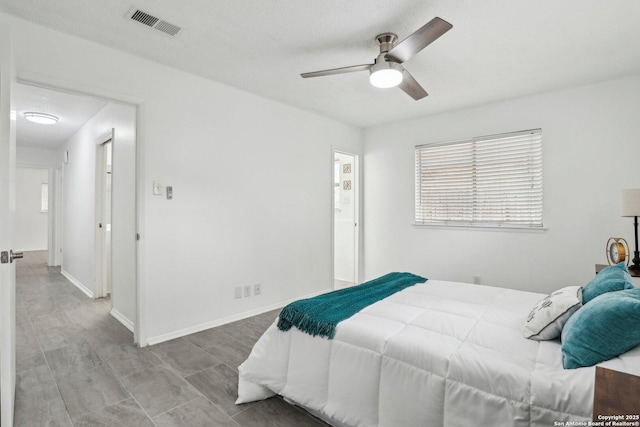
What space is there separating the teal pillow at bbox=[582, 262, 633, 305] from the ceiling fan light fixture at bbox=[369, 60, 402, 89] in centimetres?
180

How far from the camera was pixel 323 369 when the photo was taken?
5.83ft

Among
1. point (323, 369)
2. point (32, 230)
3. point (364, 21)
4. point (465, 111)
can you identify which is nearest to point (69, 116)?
point (364, 21)

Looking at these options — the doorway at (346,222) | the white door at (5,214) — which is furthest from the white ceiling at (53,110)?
the doorway at (346,222)

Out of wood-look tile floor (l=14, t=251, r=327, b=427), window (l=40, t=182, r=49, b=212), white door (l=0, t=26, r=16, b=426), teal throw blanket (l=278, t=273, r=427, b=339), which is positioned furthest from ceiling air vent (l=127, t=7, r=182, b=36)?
window (l=40, t=182, r=49, b=212)

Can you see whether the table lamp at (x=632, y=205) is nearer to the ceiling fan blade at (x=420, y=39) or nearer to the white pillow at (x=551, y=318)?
the white pillow at (x=551, y=318)

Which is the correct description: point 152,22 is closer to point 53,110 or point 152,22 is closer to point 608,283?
point 53,110

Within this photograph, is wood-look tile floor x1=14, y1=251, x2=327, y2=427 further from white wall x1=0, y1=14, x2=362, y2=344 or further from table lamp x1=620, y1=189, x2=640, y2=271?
table lamp x1=620, y1=189, x2=640, y2=271

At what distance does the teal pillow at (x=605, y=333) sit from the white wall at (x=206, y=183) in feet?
9.73

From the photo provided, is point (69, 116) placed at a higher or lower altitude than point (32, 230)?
higher

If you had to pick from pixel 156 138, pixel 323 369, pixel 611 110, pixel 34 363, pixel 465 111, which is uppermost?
pixel 465 111

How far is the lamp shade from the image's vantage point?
2.68 meters

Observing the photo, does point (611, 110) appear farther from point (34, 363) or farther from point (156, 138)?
point (34, 363)

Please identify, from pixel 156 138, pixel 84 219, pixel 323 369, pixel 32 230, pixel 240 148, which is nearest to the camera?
pixel 323 369

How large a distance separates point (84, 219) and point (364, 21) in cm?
490
